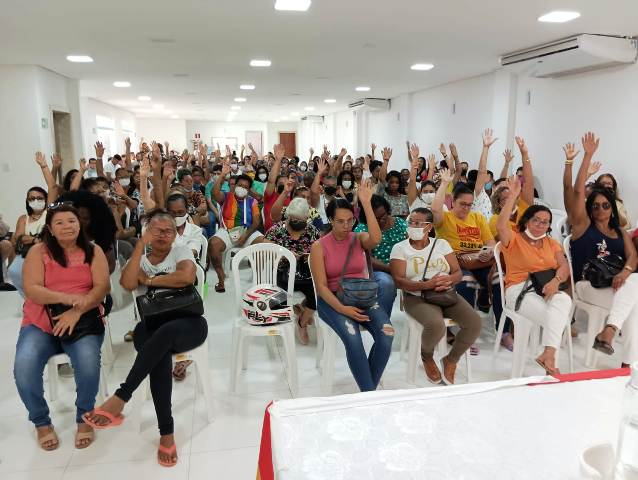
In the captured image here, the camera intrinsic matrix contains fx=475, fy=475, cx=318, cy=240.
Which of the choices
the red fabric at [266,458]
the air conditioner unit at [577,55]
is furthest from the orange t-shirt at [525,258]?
the air conditioner unit at [577,55]

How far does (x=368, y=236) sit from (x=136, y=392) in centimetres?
165

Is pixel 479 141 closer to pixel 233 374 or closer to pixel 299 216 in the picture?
pixel 299 216

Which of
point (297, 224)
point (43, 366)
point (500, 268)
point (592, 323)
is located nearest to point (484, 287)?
point (500, 268)

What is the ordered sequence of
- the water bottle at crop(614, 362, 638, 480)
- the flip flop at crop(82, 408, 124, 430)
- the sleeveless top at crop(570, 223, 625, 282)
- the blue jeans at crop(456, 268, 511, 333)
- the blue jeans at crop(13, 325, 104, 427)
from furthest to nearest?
the blue jeans at crop(456, 268, 511, 333)
the sleeveless top at crop(570, 223, 625, 282)
the blue jeans at crop(13, 325, 104, 427)
the flip flop at crop(82, 408, 124, 430)
the water bottle at crop(614, 362, 638, 480)

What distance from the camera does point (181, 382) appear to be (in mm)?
3111

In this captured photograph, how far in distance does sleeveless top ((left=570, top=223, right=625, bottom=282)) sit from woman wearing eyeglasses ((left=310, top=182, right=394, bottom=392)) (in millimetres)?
1706

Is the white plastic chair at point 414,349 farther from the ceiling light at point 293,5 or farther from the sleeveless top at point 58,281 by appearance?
the ceiling light at point 293,5

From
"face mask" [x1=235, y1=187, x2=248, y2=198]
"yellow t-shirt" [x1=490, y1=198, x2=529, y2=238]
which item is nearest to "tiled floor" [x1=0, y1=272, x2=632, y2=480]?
"yellow t-shirt" [x1=490, y1=198, x2=529, y2=238]

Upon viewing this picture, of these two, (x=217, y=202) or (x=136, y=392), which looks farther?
(x=217, y=202)

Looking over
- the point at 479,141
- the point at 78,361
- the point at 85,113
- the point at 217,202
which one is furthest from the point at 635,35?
the point at 85,113

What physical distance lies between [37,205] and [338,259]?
2.77m

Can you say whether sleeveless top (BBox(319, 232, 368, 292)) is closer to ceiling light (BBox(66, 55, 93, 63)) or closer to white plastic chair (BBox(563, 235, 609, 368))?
white plastic chair (BBox(563, 235, 609, 368))

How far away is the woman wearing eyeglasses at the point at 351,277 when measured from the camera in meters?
2.79

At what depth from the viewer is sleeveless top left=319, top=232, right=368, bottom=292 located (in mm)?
3082
